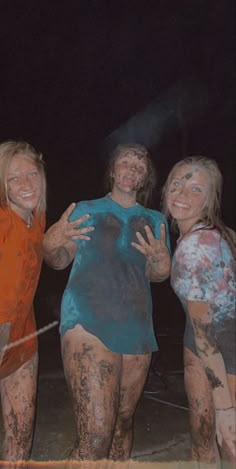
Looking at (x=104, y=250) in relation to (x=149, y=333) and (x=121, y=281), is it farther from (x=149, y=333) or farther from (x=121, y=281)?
(x=149, y=333)

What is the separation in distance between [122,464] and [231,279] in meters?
1.37

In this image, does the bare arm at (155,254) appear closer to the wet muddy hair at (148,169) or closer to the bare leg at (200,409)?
the wet muddy hair at (148,169)

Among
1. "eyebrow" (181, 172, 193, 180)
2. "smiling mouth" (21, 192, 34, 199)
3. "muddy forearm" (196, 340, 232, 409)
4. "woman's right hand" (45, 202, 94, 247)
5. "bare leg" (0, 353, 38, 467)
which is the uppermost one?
"eyebrow" (181, 172, 193, 180)

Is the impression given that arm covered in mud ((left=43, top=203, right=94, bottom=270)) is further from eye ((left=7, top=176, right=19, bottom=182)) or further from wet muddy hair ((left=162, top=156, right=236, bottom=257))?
wet muddy hair ((left=162, top=156, right=236, bottom=257))

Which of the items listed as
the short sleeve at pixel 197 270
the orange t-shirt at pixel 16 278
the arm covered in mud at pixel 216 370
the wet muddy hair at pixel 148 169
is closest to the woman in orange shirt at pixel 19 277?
the orange t-shirt at pixel 16 278

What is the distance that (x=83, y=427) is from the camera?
2354mm

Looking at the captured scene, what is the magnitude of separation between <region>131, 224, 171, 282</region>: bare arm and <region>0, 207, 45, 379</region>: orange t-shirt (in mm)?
586

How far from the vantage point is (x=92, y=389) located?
2365mm

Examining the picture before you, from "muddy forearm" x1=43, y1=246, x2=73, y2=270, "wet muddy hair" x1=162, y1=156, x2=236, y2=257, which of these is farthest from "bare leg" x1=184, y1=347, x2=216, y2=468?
"muddy forearm" x1=43, y1=246, x2=73, y2=270

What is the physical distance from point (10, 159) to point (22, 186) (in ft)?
0.56

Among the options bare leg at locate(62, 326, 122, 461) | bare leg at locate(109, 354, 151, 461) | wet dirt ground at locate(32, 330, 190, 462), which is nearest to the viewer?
bare leg at locate(62, 326, 122, 461)

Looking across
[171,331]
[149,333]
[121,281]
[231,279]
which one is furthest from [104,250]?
[171,331]

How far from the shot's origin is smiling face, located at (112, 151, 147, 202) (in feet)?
8.68

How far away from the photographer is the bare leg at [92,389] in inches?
92.0
